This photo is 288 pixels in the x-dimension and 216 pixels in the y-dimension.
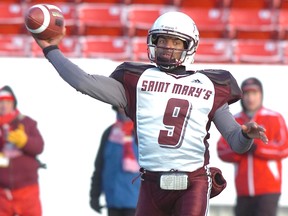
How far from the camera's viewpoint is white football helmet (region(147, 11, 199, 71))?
4770mm

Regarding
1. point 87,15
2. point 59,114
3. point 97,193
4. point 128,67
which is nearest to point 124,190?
point 97,193

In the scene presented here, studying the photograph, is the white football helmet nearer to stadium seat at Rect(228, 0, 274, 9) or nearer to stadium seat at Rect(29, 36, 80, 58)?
stadium seat at Rect(29, 36, 80, 58)

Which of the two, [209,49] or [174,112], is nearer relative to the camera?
[174,112]

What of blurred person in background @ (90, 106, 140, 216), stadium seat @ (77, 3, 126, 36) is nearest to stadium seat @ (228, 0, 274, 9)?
stadium seat @ (77, 3, 126, 36)

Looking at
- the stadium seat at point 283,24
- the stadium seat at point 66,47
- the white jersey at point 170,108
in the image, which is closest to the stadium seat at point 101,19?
the stadium seat at point 66,47

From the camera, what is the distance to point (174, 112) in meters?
4.70

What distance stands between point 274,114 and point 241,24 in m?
3.43

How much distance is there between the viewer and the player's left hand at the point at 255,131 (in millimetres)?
4293

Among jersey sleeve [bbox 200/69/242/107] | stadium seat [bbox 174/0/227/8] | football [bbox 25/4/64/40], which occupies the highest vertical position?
football [bbox 25/4/64/40]

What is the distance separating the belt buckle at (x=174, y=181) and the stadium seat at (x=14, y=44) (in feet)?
18.4

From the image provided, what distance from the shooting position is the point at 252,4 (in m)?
11.3

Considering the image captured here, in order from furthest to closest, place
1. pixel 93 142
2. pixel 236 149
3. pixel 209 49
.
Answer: pixel 209 49
pixel 93 142
pixel 236 149

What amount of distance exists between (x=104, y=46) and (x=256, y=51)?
5.51ft

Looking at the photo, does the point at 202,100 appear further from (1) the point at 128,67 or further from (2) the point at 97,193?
(2) the point at 97,193
